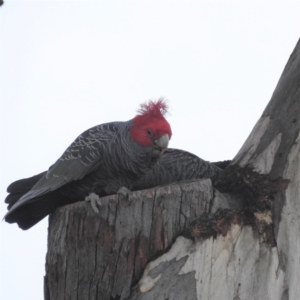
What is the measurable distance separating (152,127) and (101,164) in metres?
0.72

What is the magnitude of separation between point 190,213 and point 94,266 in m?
0.91

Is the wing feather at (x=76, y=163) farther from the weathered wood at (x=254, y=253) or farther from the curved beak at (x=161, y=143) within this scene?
the weathered wood at (x=254, y=253)

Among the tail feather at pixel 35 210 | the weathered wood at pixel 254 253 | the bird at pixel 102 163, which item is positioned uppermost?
the bird at pixel 102 163

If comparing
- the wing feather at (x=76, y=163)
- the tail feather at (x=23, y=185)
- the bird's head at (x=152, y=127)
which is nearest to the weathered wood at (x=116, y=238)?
the wing feather at (x=76, y=163)

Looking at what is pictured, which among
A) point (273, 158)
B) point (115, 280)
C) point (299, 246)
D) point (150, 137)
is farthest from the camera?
point (150, 137)

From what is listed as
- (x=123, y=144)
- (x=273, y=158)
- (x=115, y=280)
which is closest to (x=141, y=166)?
(x=123, y=144)

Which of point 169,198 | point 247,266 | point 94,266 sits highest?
point 169,198

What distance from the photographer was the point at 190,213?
Result: 4.33m

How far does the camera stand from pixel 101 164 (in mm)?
5781

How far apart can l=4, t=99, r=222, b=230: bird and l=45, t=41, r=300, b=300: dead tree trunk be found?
1127mm

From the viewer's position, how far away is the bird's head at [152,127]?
5.64 m

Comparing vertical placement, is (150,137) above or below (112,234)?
above

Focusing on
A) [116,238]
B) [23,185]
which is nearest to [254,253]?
[116,238]

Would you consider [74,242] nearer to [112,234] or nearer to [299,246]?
[112,234]
